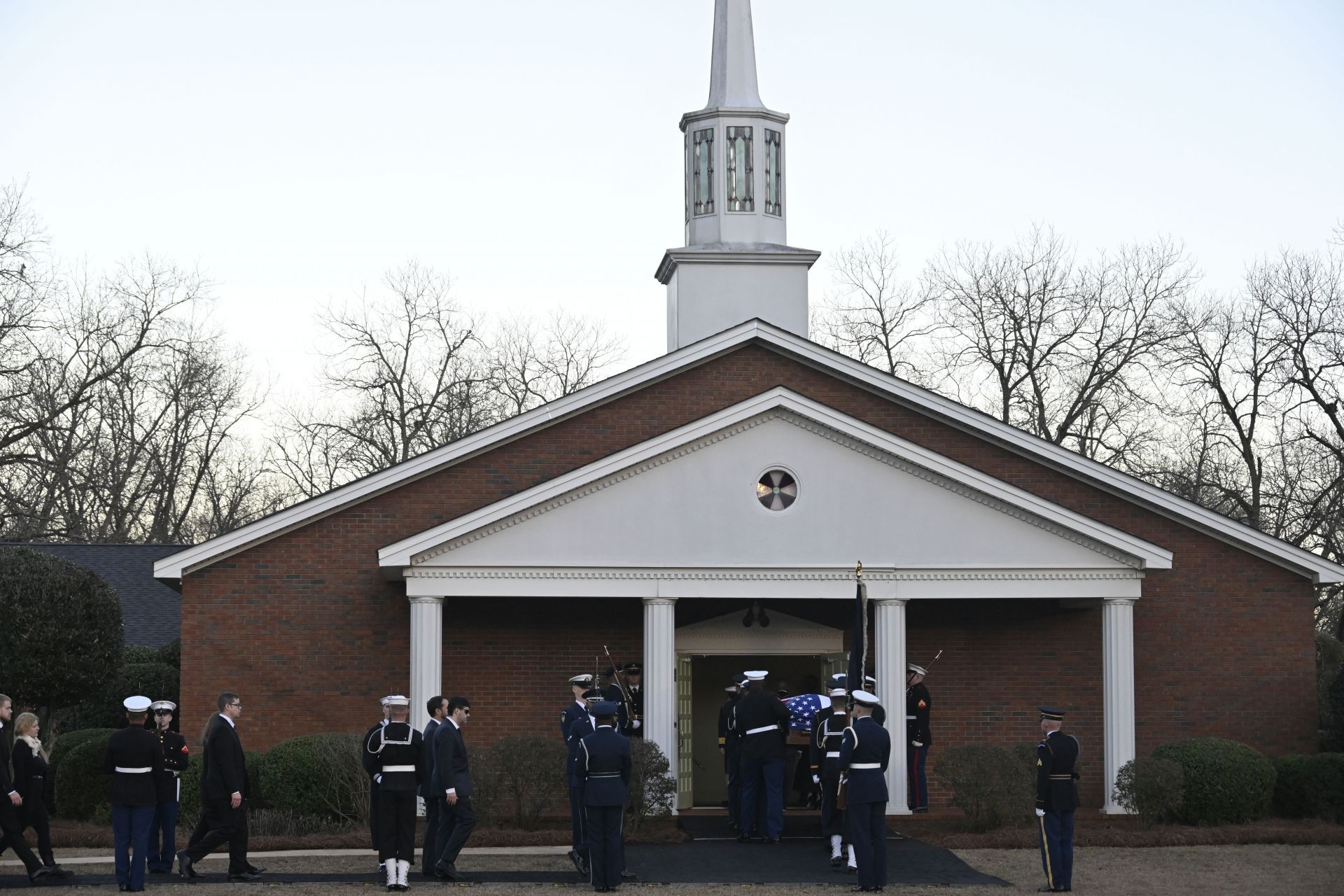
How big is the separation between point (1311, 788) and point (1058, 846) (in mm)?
7475

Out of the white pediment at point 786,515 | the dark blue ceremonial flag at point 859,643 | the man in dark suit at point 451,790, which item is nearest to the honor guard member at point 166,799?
the man in dark suit at point 451,790

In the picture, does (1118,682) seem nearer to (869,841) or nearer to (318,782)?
(869,841)

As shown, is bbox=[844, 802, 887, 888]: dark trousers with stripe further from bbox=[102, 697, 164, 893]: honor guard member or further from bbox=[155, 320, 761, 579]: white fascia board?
bbox=[155, 320, 761, 579]: white fascia board

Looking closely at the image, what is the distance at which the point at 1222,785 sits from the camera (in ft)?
67.5

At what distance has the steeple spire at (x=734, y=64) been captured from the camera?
27.5 metres

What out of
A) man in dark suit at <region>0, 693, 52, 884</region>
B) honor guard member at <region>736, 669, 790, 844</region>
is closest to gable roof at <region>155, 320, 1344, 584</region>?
honor guard member at <region>736, 669, 790, 844</region>

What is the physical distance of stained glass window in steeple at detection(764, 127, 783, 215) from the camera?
27.3 meters

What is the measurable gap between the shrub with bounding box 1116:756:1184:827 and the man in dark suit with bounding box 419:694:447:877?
8803 mm

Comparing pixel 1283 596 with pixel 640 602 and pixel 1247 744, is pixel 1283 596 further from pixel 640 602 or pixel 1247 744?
pixel 640 602

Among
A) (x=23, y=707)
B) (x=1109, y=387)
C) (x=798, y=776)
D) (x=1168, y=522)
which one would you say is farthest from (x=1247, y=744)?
(x=1109, y=387)

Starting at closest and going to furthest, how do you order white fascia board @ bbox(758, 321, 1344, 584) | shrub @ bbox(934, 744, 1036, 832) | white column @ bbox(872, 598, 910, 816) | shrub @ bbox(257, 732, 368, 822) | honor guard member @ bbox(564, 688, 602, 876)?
honor guard member @ bbox(564, 688, 602, 876) → shrub @ bbox(934, 744, 1036, 832) → shrub @ bbox(257, 732, 368, 822) → white column @ bbox(872, 598, 910, 816) → white fascia board @ bbox(758, 321, 1344, 584)

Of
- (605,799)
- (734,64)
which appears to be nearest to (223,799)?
(605,799)

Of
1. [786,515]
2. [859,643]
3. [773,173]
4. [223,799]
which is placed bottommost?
[223,799]

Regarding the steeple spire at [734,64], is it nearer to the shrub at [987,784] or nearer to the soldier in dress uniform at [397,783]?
the shrub at [987,784]
